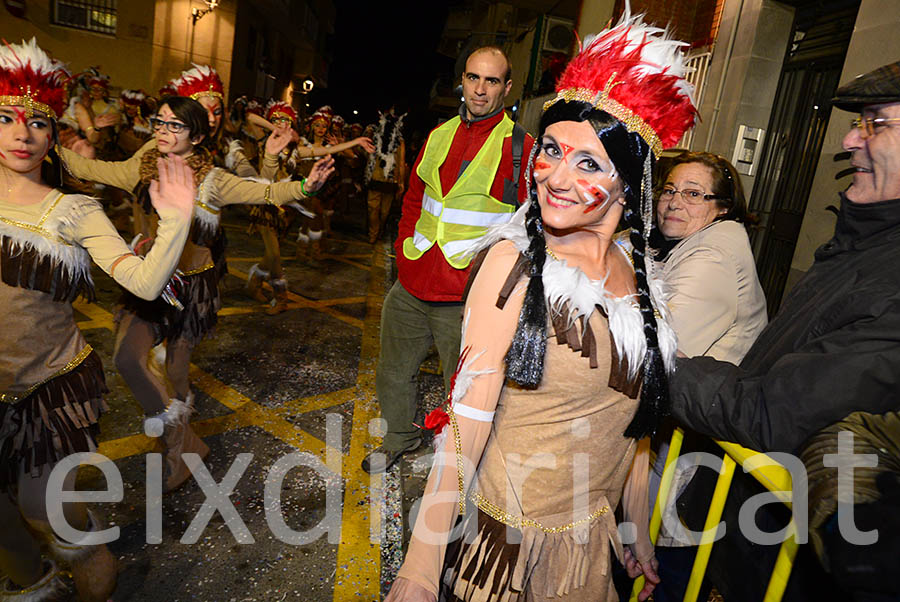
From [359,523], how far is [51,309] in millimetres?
1968

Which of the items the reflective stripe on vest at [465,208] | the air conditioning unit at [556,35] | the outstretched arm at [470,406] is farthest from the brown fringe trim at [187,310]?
the air conditioning unit at [556,35]

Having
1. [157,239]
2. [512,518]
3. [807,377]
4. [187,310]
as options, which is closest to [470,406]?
[512,518]

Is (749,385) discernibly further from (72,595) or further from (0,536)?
(72,595)

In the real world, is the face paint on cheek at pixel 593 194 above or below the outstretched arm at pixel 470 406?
above

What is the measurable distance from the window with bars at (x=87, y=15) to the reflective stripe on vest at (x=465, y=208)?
20.8m

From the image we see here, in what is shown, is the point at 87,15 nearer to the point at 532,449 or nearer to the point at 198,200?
the point at 198,200

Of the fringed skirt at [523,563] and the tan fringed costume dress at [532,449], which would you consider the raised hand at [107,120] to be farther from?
the fringed skirt at [523,563]

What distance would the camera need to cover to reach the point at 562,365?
4.77 ft

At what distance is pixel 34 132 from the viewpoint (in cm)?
229

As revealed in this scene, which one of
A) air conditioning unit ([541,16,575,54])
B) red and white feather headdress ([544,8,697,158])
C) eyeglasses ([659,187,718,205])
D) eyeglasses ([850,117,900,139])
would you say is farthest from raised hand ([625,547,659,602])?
air conditioning unit ([541,16,575,54])

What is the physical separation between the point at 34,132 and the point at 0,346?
93 cm

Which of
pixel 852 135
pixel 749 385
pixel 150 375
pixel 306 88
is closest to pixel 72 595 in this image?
pixel 150 375

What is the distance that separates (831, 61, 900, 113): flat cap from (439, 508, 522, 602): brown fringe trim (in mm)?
1647

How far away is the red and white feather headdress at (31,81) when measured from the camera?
225 centimetres
